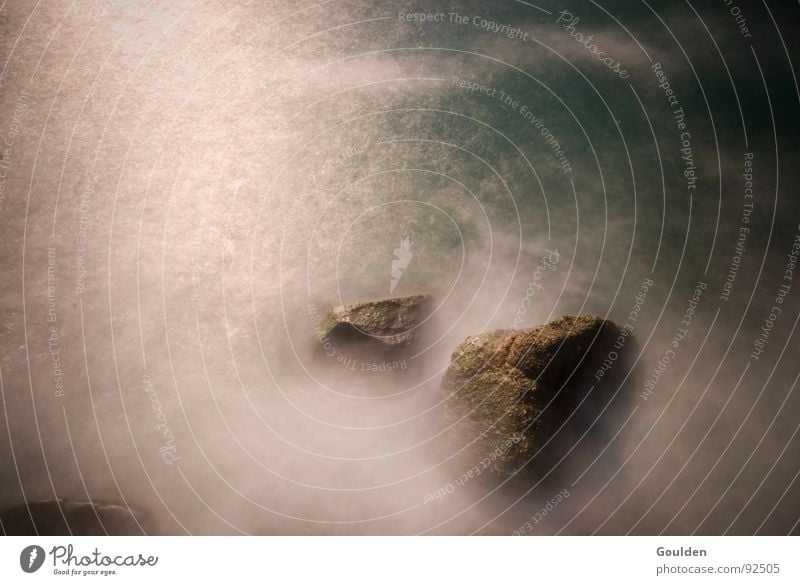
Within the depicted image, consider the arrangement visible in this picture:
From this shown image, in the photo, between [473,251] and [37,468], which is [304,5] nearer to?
[473,251]

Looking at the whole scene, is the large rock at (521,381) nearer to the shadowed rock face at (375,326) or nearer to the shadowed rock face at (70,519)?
the shadowed rock face at (375,326)

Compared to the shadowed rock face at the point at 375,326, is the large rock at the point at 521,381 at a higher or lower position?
lower

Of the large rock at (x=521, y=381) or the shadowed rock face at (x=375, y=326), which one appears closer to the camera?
the large rock at (x=521, y=381)
